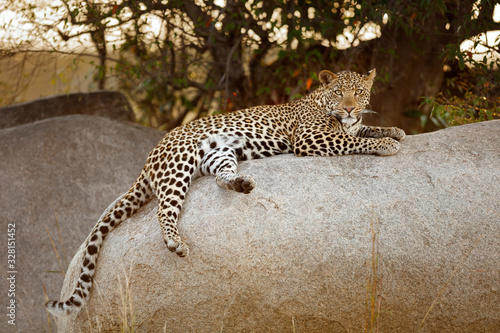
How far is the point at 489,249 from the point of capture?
5020mm

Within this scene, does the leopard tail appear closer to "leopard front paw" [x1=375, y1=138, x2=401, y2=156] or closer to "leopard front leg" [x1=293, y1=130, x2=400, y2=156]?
"leopard front leg" [x1=293, y1=130, x2=400, y2=156]

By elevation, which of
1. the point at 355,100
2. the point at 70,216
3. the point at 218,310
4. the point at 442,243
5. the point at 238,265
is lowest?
the point at 70,216

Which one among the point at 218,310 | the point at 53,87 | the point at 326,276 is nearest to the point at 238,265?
the point at 218,310

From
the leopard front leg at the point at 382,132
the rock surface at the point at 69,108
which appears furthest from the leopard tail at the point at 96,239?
the rock surface at the point at 69,108

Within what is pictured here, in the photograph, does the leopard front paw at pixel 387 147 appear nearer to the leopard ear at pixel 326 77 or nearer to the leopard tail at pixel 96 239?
the leopard ear at pixel 326 77

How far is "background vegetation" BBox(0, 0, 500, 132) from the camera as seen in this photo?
8.26 metres

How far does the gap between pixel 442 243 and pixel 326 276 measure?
109 cm

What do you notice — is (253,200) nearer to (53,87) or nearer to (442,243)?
(442,243)

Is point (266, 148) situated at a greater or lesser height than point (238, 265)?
greater

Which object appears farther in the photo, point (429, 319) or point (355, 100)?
point (355, 100)

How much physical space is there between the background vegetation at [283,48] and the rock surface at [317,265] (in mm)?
3080

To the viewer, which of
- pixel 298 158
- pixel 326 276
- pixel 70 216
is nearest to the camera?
pixel 326 276

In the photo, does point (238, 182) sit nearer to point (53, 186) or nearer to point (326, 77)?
point (326, 77)

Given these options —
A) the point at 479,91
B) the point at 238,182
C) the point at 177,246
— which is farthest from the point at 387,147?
the point at 479,91
